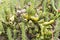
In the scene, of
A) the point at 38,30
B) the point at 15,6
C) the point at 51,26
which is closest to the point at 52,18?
the point at 51,26

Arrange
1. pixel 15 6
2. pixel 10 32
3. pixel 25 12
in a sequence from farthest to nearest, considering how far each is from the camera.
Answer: pixel 15 6 → pixel 25 12 → pixel 10 32

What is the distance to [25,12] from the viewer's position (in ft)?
6.14

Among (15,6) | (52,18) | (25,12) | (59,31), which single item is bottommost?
(59,31)

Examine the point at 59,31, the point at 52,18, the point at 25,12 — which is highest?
the point at 25,12

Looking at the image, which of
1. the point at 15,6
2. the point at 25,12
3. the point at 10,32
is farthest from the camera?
the point at 15,6

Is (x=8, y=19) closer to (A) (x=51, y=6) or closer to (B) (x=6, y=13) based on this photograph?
(B) (x=6, y=13)

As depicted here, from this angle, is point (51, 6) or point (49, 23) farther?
point (51, 6)

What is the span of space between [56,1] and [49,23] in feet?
1.49

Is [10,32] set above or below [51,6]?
below

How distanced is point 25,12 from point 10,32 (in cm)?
29

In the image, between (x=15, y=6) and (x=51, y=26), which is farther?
(x=15, y=6)

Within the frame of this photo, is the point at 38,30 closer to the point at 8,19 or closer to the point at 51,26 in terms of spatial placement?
the point at 51,26

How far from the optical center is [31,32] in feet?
5.92

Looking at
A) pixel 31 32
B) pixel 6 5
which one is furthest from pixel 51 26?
pixel 6 5
